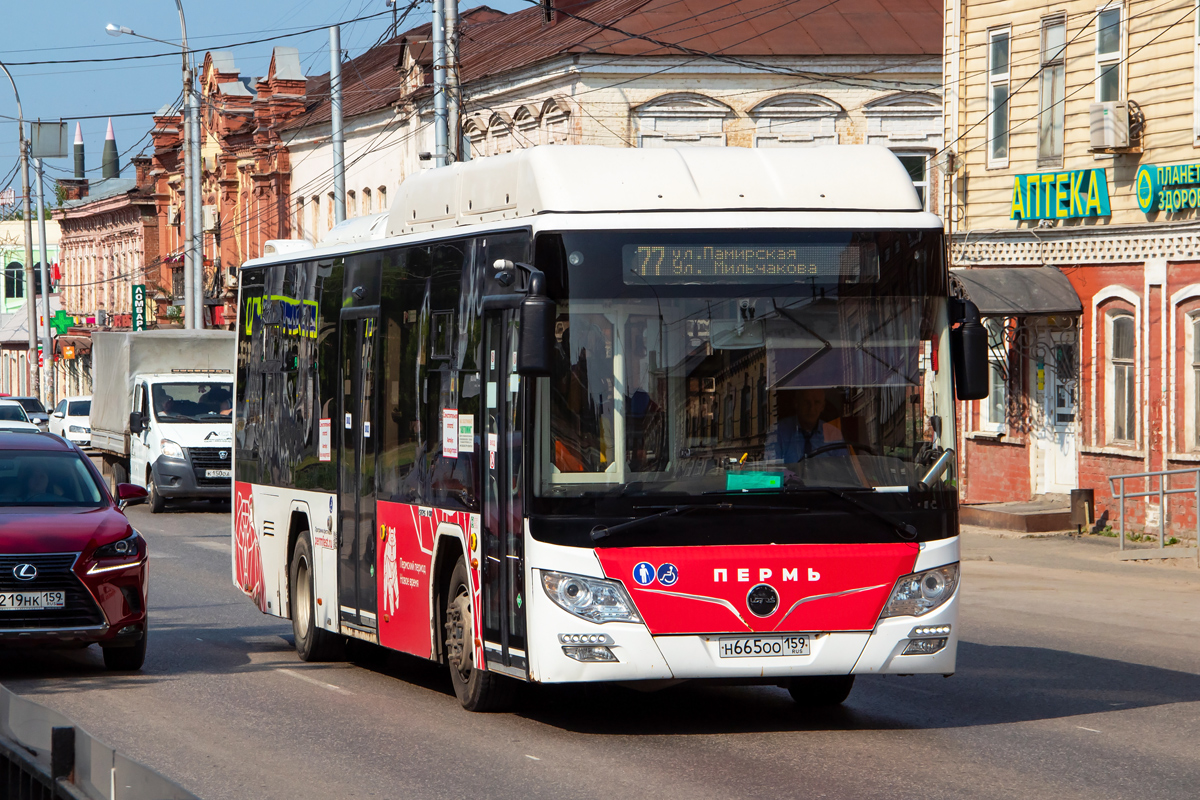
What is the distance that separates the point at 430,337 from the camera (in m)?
10.5

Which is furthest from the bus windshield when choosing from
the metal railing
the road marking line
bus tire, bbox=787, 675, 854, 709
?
the metal railing

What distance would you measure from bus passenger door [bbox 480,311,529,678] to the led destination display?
0.75m

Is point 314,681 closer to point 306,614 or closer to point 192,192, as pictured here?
point 306,614

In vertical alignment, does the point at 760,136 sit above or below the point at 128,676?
above

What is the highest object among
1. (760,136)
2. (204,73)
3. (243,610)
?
(204,73)

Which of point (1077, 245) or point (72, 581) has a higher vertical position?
point (1077, 245)

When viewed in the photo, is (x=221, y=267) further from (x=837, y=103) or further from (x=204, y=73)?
(x=837, y=103)

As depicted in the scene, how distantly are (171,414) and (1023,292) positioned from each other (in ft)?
44.6

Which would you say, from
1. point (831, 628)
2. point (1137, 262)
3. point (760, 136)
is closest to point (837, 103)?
point (760, 136)

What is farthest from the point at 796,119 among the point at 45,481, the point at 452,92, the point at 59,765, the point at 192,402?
the point at 59,765

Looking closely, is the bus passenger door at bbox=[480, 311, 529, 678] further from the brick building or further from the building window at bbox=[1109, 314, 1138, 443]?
the building window at bbox=[1109, 314, 1138, 443]

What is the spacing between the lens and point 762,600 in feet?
29.6

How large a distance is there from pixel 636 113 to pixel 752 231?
3018 centimetres

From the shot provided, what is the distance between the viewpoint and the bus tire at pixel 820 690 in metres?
10.2
